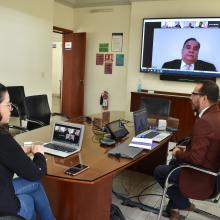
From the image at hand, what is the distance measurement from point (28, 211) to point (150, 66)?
14.1ft

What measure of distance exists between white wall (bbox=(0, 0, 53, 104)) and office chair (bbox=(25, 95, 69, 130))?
143 cm

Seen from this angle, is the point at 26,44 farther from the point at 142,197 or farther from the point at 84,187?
the point at 84,187

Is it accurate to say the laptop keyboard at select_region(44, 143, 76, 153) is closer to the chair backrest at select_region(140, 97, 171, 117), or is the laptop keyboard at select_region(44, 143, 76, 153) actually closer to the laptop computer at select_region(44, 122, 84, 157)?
the laptop computer at select_region(44, 122, 84, 157)

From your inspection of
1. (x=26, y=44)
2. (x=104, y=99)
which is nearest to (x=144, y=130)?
(x=26, y=44)

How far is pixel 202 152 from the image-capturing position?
6.67 feet

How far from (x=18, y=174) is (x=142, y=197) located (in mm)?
1755

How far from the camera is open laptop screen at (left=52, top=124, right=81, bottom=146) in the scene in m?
2.12

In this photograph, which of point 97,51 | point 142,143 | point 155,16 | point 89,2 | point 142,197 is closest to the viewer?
point 142,143

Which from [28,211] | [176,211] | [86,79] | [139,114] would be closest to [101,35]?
[86,79]

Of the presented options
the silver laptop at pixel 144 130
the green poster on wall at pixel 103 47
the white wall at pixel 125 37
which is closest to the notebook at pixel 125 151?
the silver laptop at pixel 144 130

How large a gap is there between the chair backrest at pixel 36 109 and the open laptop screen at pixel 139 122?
1435 millimetres

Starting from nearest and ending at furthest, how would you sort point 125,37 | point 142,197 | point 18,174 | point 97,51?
point 18,174 < point 142,197 < point 125,37 < point 97,51

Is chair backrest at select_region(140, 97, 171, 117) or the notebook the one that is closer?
the notebook

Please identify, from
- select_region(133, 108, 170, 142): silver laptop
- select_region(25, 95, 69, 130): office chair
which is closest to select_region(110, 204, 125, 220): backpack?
select_region(133, 108, 170, 142): silver laptop
